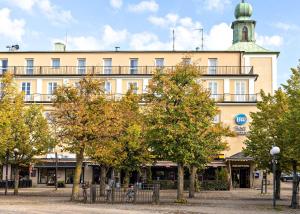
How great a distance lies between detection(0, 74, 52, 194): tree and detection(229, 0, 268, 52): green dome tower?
35.9 meters

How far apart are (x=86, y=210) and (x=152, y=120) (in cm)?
831

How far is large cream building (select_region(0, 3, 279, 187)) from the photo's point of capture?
58.0 metres

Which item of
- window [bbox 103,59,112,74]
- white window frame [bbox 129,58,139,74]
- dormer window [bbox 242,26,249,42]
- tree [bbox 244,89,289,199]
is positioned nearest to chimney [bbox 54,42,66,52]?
window [bbox 103,59,112,74]

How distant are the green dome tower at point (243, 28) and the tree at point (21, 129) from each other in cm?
3588

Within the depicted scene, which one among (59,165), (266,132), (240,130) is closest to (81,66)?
(59,165)

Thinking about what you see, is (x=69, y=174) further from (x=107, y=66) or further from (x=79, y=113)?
(x=79, y=113)

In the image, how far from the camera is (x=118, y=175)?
185ft

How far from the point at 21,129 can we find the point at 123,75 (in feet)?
72.3

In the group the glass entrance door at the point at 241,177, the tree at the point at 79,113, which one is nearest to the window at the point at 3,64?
the glass entrance door at the point at 241,177

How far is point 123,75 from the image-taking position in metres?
59.8

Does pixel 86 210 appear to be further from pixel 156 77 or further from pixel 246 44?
pixel 246 44

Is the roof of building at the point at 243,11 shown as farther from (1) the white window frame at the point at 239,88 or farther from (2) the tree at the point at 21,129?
(2) the tree at the point at 21,129

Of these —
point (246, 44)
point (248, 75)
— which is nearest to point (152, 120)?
point (248, 75)

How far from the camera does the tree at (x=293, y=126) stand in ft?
87.9
